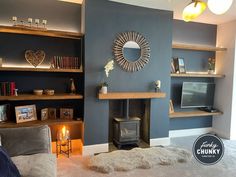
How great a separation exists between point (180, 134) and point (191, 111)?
57 cm

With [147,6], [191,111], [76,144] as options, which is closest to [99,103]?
[76,144]

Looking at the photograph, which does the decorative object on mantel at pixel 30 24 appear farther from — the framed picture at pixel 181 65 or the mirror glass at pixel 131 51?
the framed picture at pixel 181 65

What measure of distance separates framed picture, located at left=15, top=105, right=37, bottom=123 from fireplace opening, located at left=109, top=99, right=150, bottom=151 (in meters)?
1.36

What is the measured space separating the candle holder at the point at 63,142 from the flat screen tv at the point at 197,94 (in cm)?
244

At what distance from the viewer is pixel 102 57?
3.51 metres

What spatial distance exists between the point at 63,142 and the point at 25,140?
122cm

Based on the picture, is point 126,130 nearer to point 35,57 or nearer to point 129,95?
point 129,95

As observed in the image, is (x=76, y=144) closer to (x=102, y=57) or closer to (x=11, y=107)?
(x=11, y=107)

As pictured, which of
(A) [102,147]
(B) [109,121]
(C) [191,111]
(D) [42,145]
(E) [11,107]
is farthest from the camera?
(C) [191,111]

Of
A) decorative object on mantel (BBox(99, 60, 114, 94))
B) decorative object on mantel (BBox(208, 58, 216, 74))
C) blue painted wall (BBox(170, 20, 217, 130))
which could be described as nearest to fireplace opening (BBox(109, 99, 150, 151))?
decorative object on mantel (BBox(99, 60, 114, 94))

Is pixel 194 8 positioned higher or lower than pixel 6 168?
higher

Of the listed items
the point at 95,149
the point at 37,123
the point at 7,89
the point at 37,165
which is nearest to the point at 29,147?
the point at 37,165

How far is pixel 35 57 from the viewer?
339cm

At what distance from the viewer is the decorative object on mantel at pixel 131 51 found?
3.62 meters
